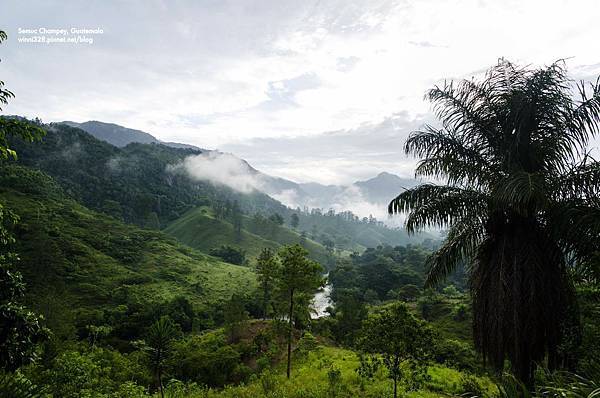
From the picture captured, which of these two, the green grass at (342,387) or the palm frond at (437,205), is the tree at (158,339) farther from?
the palm frond at (437,205)

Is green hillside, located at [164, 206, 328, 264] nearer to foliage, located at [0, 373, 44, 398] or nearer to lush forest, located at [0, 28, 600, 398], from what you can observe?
lush forest, located at [0, 28, 600, 398]

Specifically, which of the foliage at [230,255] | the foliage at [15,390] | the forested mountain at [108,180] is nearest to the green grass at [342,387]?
the foliage at [15,390]

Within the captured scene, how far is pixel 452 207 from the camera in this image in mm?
8367

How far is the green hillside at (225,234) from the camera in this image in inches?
5094

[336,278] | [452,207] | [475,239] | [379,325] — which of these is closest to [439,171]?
[452,207]

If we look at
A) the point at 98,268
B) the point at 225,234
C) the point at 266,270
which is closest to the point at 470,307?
the point at 266,270

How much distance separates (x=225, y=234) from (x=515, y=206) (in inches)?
5278

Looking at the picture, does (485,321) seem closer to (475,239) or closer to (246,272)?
(475,239)

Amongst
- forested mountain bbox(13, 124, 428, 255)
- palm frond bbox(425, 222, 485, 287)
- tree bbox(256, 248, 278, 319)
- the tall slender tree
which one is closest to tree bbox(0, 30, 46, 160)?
the tall slender tree

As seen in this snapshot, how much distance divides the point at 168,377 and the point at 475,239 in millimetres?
23472

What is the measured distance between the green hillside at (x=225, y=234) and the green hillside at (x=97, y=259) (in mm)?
28316

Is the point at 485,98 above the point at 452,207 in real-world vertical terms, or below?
above

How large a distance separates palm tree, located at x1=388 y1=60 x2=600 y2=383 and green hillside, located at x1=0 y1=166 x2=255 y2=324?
49.1m

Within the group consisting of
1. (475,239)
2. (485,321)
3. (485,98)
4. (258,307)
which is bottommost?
(258,307)
